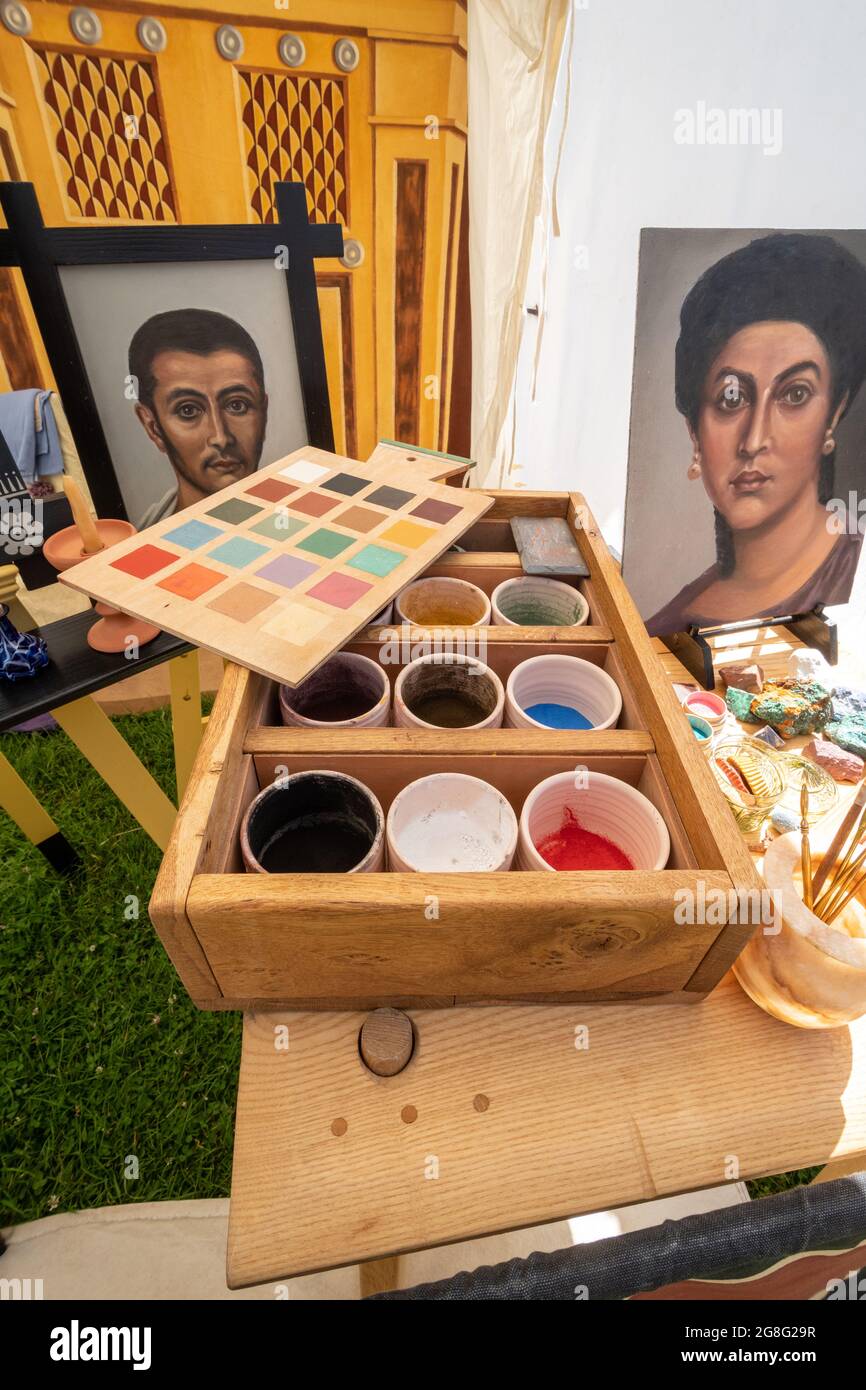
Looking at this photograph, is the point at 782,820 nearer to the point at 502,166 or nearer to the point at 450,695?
the point at 450,695

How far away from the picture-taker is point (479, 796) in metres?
1.02

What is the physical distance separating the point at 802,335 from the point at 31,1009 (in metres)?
2.64

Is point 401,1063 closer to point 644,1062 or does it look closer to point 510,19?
point 644,1062

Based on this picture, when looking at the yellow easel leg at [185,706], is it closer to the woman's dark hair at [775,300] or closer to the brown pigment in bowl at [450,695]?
the brown pigment in bowl at [450,695]

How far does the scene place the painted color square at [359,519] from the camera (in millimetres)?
1382

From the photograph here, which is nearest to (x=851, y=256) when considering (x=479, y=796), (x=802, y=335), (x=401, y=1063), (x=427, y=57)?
(x=802, y=335)

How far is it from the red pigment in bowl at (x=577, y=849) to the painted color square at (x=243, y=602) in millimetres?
603

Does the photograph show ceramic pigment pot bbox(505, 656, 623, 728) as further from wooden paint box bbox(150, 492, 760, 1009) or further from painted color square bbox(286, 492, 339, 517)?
painted color square bbox(286, 492, 339, 517)

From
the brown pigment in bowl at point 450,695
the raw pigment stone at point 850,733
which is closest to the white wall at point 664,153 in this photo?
the raw pigment stone at point 850,733

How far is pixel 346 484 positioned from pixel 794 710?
112 cm

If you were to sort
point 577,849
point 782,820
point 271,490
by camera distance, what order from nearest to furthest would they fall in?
point 577,849
point 782,820
point 271,490

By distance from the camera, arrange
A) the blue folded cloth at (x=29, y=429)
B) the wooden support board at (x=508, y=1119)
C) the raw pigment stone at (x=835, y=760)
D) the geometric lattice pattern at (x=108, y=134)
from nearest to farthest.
Result: the wooden support board at (x=508, y=1119) < the raw pigment stone at (x=835, y=760) < the blue folded cloth at (x=29, y=429) < the geometric lattice pattern at (x=108, y=134)

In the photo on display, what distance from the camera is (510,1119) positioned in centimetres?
85

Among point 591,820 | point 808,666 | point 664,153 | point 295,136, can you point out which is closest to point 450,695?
point 591,820
